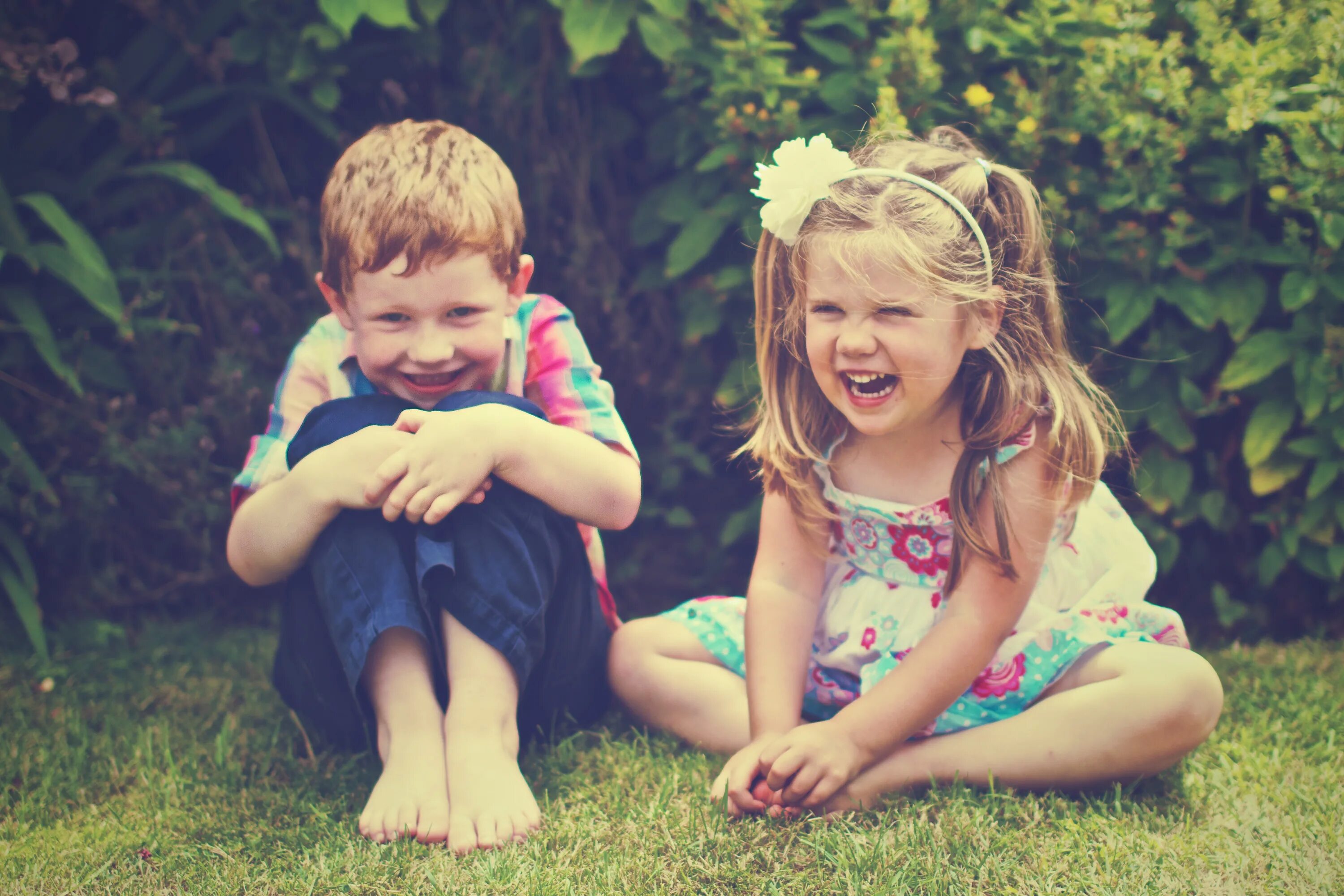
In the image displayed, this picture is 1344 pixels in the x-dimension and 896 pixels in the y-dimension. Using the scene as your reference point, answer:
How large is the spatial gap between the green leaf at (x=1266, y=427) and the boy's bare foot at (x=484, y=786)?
1778 mm

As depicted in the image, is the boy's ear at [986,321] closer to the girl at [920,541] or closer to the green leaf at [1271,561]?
the girl at [920,541]

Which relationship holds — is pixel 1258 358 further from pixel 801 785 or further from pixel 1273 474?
pixel 801 785

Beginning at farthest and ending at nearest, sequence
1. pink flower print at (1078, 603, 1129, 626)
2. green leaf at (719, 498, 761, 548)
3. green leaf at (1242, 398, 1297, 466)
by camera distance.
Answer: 1. green leaf at (719, 498, 761, 548)
2. green leaf at (1242, 398, 1297, 466)
3. pink flower print at (1078, 603, 1129, 626)

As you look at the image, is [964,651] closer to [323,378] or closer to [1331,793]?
[1331,793]

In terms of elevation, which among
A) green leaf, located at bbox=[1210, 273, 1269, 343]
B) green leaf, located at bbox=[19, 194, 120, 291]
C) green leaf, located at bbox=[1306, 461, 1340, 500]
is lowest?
green leaf, located at bbox=[1306, 461, 1340, 500]

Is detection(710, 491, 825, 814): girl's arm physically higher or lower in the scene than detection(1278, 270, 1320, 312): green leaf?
lower

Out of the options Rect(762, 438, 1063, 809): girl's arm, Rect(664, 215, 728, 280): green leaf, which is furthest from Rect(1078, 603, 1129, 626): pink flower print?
Rect(664, 215, 728, 280): green leaf

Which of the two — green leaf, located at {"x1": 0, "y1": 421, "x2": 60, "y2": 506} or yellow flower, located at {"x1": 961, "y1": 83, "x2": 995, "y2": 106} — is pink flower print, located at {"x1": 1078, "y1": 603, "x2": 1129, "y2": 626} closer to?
yellow flower, located at {"x1": 961, "y1": 83, "x2": 995, "y2": 106}

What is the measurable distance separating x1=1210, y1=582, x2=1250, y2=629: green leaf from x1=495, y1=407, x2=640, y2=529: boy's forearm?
1.53 metres

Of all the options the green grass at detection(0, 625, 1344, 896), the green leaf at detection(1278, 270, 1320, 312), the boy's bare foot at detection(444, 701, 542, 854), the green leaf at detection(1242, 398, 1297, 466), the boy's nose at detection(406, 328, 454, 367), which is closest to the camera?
the green grass at detection(0, 625, 1344, 896)

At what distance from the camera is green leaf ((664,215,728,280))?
266 centimetres

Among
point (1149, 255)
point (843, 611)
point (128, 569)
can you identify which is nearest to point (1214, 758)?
point (843, 611)

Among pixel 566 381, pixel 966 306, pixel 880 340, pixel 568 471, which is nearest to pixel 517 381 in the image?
pixel 566 381

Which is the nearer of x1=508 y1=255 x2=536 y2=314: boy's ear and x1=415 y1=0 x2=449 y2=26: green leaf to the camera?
x1=508 y1=255 x2=536 y2=314: boy's ear
